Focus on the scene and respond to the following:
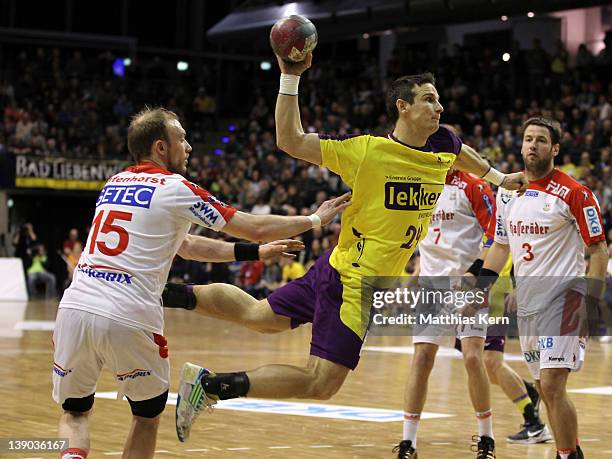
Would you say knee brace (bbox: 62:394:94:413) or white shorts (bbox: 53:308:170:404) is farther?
knee brace (bbox: 62:394:94:413)

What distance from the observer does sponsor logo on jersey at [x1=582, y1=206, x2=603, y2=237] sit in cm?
739

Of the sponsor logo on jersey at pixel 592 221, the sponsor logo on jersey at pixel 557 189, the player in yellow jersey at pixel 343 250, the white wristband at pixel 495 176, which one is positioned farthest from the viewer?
the white wristband at pixel 495 176

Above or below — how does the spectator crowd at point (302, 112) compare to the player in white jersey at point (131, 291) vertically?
above

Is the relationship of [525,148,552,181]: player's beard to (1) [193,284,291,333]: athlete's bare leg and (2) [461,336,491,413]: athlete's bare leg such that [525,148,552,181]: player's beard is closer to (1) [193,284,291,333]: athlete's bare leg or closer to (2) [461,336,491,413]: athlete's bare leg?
(2) [461,336,491,413]: athlete's bare leg

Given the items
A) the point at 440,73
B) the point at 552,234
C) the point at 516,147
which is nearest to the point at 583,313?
the point at 552,234

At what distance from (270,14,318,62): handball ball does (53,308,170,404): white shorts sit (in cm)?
192

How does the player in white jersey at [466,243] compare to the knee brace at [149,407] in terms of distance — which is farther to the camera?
the player in white jersey at [466,243]

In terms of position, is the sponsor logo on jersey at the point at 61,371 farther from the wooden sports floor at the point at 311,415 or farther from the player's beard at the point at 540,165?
the player's beard at the point at 540,165

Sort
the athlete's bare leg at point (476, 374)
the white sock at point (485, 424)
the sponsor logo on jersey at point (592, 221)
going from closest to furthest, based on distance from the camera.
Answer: the sponsor logo on jersey at point (592, 221), the white sock at point (485, 424), the athlete's bare leg at point (476, 374)

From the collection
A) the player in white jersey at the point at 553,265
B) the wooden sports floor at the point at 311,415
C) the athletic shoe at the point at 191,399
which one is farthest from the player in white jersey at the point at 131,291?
the player in white jersey at the point at 553,265

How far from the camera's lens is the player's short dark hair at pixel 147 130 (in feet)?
19.1

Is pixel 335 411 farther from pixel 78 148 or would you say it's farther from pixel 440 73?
pixel 78 148

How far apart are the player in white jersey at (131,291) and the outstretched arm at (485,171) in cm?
231

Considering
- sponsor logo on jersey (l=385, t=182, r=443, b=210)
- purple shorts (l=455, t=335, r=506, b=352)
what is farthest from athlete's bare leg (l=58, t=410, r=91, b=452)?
purple shorts (l=455, t=335, r=506, b=352)
